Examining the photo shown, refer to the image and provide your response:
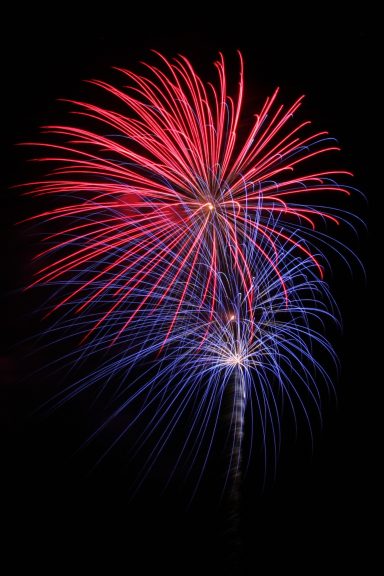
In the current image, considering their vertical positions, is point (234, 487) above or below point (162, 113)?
below

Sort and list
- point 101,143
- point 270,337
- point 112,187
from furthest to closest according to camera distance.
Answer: point 270,337, point 112,187, point 101,143

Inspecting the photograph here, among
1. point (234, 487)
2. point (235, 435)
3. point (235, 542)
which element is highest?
point (235, 435)

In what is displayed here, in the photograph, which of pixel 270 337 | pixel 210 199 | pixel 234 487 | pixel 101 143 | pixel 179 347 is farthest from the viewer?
pixel 234 487

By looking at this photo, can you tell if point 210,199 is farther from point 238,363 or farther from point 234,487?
point 234,487

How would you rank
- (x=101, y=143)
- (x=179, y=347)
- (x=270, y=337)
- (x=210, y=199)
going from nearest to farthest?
1. (x=101, y=143)
2. (x=210, y=199)
3. (x=179, y=347)
4. (x=270, y=337)

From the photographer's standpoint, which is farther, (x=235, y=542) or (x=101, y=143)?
(x=235, y=542)

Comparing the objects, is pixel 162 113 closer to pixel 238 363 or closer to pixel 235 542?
pixel 238 363

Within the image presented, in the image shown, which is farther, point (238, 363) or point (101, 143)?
point (238, 363)

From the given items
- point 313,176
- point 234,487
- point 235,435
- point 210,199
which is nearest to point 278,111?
point 313,176

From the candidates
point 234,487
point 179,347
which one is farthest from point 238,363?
point 234,487
